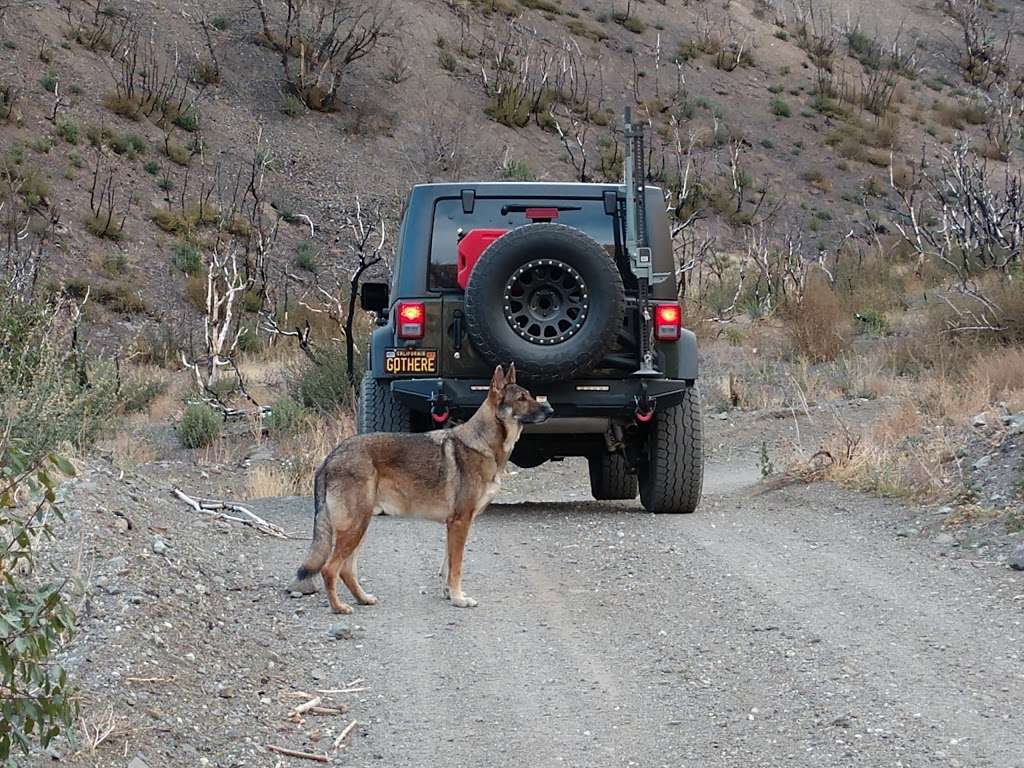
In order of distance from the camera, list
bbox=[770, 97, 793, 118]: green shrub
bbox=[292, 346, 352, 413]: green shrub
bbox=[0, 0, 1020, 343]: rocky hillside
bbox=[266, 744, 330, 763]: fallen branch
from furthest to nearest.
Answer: bbox=[770, 97, 793, 118]: green shrub, bbox=[0, 0, 1020, 343]: rocky hillside, bbox=[292, 346, 352, 413]: green shrub, bbox=[266, 744, 330, 763]: fallen branch

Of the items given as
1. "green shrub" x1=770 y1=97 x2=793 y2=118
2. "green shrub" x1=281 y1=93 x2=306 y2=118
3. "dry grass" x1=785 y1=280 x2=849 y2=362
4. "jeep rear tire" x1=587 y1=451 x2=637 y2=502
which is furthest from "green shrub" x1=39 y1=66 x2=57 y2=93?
"jeep rear tire" x1=587 y1=451 x2=637 y2=502

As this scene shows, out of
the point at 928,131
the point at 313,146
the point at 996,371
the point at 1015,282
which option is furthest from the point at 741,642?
the point at 928,131

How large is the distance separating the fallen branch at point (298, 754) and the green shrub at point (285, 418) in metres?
11.7

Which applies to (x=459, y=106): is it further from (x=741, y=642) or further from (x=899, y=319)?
(x=741, y=642)

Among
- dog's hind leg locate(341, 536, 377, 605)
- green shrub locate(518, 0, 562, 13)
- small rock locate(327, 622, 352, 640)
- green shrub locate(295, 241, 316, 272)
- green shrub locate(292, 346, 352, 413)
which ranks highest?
green shrub locate(518, 0, 562, 13)

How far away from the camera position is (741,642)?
728 cm

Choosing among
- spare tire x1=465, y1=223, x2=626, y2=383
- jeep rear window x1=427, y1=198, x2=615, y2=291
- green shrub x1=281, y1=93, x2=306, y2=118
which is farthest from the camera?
green shrub x1=281, y1=93, x2=306, y2=118

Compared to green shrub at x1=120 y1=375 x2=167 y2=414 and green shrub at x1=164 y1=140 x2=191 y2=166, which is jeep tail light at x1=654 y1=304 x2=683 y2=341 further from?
green shrub at x1=164 y1=140 x2=191 y2=166

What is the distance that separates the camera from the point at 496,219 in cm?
1145

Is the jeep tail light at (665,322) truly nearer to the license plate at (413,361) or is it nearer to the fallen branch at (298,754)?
the license plate at (413,361)

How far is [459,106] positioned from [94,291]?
16.2 metres

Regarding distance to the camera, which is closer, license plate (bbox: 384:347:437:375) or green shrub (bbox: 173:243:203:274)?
license plate (bbox: 384:347:437:375)

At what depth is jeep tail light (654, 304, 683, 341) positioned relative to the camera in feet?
36.5

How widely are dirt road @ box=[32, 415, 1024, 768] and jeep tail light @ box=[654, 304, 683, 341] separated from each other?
142 centimetres
